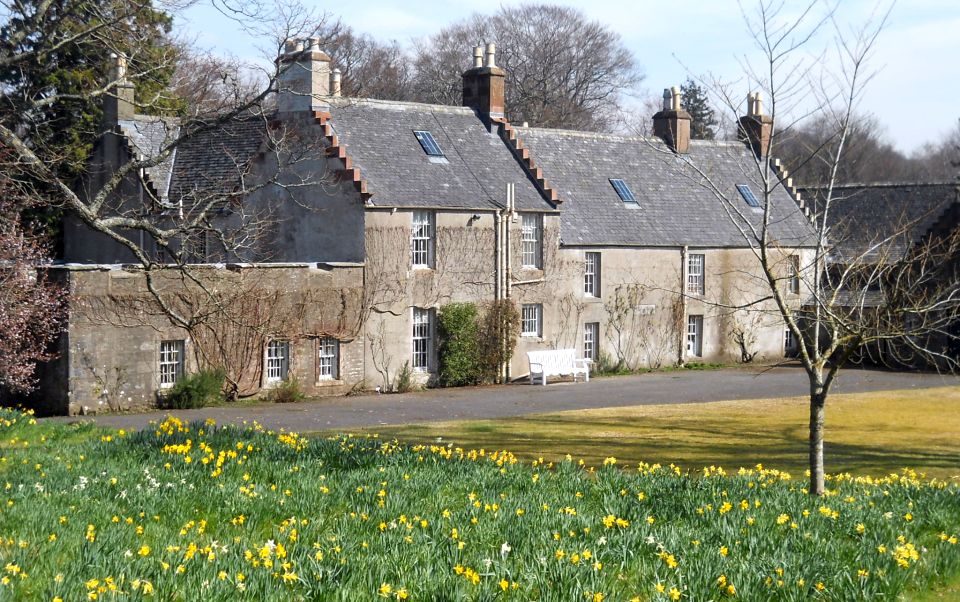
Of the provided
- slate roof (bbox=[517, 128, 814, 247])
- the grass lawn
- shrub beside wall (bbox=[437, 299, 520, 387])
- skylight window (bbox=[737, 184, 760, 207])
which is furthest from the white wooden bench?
skylight window (bbox=[737, 184, 760, 207])

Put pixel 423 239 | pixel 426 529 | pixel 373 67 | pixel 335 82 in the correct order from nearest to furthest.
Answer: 1. pixel 426 529
2. pixel 423 239
3. pixel 335 82
4. pixel 373 67

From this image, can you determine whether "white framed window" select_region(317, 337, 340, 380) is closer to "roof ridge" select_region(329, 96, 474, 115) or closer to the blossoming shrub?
"roof ridge" select_region(329, 96, 474, 115)

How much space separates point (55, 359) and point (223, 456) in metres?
17.7

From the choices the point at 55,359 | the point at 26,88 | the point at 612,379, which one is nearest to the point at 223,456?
the point at 26,88

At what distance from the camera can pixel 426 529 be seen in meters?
9.17

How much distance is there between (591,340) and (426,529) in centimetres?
3094

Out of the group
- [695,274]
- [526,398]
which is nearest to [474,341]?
[526,398]

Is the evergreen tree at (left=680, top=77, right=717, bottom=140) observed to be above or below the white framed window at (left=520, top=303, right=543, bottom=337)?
above

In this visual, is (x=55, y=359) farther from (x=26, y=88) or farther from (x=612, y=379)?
(x=612, y=379)

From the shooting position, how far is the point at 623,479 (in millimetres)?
12156

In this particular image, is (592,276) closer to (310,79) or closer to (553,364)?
(553,364)

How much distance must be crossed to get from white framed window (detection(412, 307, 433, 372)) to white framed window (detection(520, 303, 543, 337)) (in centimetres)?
401

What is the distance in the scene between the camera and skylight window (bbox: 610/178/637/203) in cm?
4188

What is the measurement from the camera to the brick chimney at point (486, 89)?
39.7 metres
